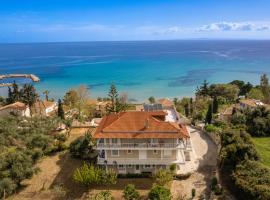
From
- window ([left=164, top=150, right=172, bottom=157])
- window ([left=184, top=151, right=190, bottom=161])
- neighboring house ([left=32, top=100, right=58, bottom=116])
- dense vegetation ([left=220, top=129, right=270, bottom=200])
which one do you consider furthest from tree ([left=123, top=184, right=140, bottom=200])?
neighboring house ([left=32, top=100, right=58, bottom=116])

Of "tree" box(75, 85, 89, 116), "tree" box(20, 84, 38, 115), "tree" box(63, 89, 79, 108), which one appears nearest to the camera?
"tree" box(20, 84, 38, 115)

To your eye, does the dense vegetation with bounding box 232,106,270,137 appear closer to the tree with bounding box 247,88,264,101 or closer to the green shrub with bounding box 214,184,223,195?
the green shrub with bounding box 214,184,223,195

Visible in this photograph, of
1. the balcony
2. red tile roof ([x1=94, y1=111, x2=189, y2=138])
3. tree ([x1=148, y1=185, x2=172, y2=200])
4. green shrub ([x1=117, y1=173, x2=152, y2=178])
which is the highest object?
red tile roof ([x1=94, y1=111, x2=189, y2=138])

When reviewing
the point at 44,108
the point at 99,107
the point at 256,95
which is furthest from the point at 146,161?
the point at 256,95

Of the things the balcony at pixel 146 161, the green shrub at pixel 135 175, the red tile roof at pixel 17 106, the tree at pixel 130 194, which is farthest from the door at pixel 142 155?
the red tile roof at pixel 17 106

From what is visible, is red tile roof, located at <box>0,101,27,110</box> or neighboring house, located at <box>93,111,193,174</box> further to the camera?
red tile roof, located at <box>0,101,27,110</box>

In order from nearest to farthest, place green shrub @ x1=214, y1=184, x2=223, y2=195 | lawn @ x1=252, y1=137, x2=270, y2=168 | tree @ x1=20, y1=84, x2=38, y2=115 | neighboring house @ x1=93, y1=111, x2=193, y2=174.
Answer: green shrub @ x1=214, y1=184, x2=223, y2=195 < neighboring house @ x1=93, y1=111, x2=193, y2=174 < lawn @ x1=252, y1=137, x2=270, y2=168 < tree @ x1=20, y1=84, x2=38, y2=115

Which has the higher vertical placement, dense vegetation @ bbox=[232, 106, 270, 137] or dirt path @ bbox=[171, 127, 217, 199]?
dense vegetation @ bbox=[232, 106, 270, 137]

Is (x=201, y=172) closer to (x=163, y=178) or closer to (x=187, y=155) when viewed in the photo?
(x=187, y=155)

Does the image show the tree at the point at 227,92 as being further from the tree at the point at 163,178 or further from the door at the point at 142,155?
the tree at the point at 163,178
